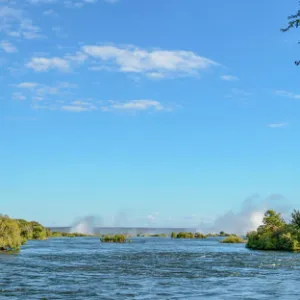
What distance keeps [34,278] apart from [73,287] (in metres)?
9.48

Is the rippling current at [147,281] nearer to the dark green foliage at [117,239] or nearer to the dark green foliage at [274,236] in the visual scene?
the dark green foliage at [274,236]

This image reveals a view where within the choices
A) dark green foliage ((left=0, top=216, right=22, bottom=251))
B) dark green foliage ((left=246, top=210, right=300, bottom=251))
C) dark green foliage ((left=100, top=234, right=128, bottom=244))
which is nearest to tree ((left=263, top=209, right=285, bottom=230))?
dark green foliage ((left=246, top=210, right=300, bottom=251))

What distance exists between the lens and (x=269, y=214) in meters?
153

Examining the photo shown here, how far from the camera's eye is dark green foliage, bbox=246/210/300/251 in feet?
427

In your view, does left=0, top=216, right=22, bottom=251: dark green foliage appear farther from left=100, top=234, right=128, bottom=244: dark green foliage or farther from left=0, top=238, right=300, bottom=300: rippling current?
left=100, top=234, right=128, bottom=244: dark green foliage

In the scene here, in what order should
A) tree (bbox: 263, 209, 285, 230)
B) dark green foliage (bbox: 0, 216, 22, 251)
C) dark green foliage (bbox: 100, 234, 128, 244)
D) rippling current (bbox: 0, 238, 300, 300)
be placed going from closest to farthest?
1. rippling current (bbox: 0, 238, 300, 300)
2. dark green foliage (bbox: 0, 216, 22, 251)
3. tree (bbox: 263, 209, 285, 230)
4. dark green foliage (bbox: 100, 234, 128, 244)

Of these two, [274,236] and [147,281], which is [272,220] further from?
[147,281]

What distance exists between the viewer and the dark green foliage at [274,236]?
427 ft

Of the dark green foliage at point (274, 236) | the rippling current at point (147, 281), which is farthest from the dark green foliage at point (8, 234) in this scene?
the dark green foliage at point (274, 236)

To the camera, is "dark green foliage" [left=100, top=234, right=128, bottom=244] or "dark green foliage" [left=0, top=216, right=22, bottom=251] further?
"dark green foliage" [left=100, top=234, right=128, bottom=244]

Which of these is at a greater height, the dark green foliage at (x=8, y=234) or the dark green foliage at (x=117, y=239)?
the dark green foliage at (x=8, y=234)

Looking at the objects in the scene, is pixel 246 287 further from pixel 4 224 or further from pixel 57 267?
pixel 4 224

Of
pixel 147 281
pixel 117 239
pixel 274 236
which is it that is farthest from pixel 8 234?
pixel 117 239

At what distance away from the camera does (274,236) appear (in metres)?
138
